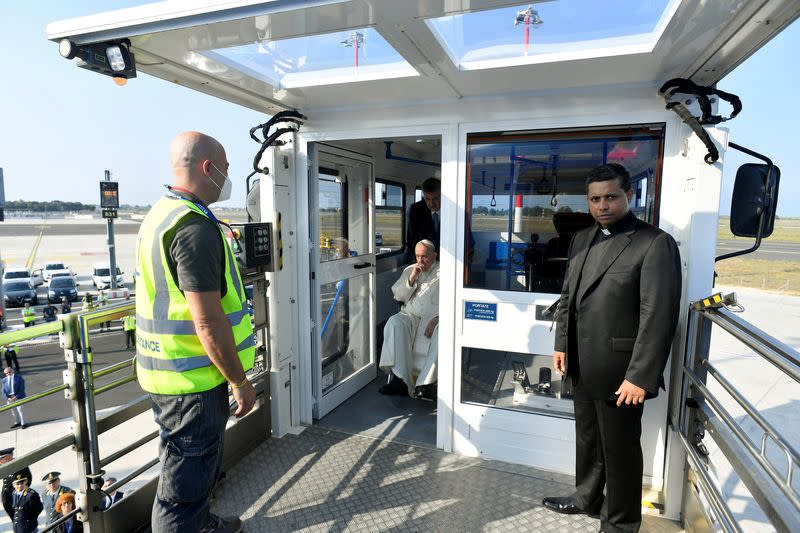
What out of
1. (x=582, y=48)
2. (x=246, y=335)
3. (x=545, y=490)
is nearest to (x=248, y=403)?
(x=246, y=335)

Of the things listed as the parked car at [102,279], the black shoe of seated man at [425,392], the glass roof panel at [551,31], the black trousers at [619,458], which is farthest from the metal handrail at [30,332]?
the parked car at [102,279]

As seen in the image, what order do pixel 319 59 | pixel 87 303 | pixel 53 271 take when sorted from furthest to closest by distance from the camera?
pixel 53 271 < pixel 87 303 < pixel 319 59

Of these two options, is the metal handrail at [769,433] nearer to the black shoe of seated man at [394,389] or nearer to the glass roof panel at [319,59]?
the glass roof panel at [319,59]

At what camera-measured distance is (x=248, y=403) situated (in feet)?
6.11

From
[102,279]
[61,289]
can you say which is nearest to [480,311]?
[61,289]

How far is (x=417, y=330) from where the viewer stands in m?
3.93

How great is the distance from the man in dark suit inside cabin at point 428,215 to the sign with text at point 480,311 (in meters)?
1.78

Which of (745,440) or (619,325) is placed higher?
(619,325)

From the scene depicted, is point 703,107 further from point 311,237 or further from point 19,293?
point 19,293

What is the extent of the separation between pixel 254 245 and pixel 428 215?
2344mm

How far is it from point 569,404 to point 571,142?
5.68 feet

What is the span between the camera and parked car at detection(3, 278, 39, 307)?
21.4m

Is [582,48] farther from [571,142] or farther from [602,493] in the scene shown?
[602,493]

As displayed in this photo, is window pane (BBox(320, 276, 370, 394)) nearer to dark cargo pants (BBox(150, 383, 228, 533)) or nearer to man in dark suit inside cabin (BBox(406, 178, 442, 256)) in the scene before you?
man in dark suit inside cabin (BBox(406, 178, 442, 256))
